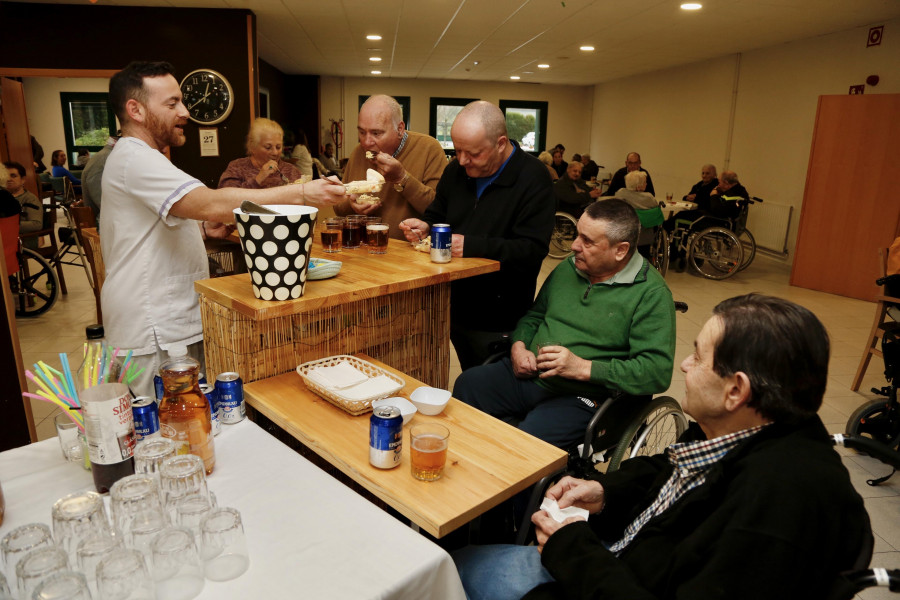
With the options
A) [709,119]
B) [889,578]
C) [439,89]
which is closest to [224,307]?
[889,578]

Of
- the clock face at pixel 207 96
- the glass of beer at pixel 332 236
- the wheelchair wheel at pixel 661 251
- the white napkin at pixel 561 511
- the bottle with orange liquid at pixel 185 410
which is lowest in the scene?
the wheelchair wheel at pixel 661 251

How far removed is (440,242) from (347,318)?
0.40m

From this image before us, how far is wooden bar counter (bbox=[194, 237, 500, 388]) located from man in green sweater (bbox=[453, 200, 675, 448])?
10.8 inches

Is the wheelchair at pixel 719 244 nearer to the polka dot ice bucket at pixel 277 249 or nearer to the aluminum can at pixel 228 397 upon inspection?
the polka dot ice bucket at pixel 277 249

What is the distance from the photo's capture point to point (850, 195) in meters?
6.20

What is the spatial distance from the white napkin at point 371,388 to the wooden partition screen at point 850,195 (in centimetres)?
615

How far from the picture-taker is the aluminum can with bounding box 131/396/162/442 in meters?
1.23

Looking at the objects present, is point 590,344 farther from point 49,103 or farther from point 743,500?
point 49,103

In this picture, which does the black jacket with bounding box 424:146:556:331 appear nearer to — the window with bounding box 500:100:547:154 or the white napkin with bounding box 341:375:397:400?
the white napkin with bounding box 341:375:397:400

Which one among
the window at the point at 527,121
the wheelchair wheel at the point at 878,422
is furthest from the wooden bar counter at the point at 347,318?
the window at the point at 527,121

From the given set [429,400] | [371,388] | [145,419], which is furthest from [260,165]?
[145,419]

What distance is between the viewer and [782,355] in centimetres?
103

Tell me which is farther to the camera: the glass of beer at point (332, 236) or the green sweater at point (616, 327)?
the glass of beer at point (332, 236)

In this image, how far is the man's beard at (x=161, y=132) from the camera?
6.14 feet
